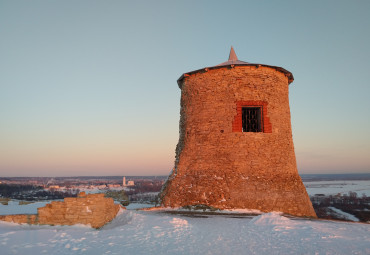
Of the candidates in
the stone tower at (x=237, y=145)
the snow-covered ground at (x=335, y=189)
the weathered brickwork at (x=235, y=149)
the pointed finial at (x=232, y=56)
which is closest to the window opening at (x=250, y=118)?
the stone tower at (x=237, y=145)

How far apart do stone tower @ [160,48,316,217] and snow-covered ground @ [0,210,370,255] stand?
1818 millimetres

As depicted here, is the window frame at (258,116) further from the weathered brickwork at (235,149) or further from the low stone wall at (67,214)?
the low stone wall at (67,214)

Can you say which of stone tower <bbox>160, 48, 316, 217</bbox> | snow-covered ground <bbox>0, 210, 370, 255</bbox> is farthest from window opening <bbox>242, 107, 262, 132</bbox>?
snow-covered ground <bbox>0, 210, 370, 255</bbox>

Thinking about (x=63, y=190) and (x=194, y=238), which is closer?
(x=194, y=238)

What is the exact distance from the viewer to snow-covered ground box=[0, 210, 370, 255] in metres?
4.35

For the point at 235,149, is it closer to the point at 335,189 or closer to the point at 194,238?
the point at 194,238

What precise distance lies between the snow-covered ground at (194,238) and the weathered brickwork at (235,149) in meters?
1.80

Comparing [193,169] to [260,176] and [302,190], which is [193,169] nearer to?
[260,176]

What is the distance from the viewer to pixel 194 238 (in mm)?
5027

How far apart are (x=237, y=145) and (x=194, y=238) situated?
14.0 feet

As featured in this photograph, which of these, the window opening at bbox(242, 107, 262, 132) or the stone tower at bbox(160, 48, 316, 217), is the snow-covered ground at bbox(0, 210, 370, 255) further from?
the window opening at bbox(242, 107, 262, 132)

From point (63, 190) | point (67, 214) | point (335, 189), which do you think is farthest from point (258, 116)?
point (335, 189)

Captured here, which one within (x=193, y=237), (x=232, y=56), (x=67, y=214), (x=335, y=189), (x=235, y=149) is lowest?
(x=335, y=189)

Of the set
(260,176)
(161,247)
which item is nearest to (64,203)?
(161,247)
